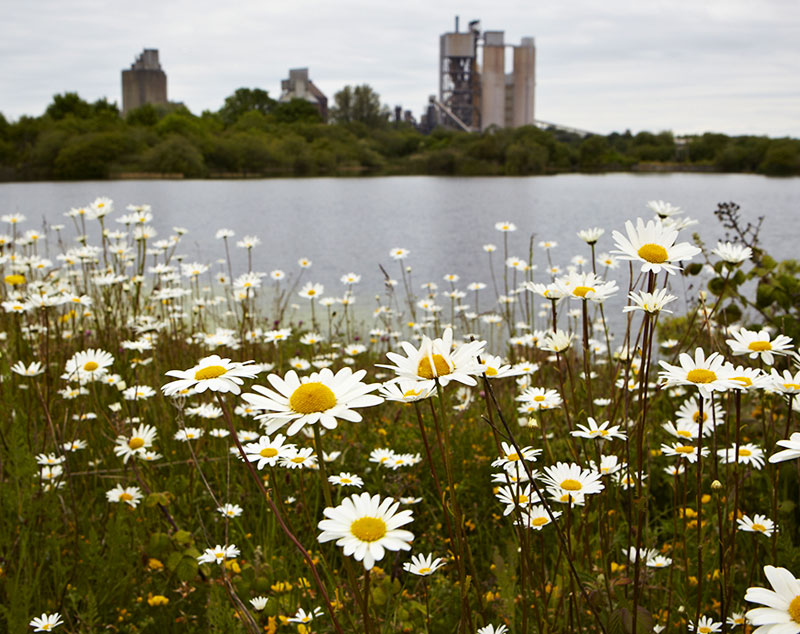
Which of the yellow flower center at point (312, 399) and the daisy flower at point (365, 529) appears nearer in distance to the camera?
the daisy flower at point (365, 529)

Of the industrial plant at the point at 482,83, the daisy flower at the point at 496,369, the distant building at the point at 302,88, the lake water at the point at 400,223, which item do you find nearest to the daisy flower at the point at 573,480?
the daisy flower at the point at 496,369

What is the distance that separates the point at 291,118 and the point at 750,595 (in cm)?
6698

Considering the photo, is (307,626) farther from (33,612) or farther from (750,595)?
(750,595)

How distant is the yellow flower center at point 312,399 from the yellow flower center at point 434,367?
0.12 m

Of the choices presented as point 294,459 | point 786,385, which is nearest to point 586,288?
point 786,385

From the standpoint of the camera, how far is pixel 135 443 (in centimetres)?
194

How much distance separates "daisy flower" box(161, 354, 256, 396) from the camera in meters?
0.92

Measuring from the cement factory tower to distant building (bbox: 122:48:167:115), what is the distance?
4661 centimetres

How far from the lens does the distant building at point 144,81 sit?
110 m

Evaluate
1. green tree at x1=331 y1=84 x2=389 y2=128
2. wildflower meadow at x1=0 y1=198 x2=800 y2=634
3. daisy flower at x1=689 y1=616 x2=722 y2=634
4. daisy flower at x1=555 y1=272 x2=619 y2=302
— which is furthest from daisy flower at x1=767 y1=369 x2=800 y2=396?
green tree at x1=331 y1=84 x2=389 y2=128

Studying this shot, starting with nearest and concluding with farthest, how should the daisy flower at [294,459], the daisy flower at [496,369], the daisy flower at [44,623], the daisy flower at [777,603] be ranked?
1. the daisy flower at [777,603]
2. the daisy flower at [496,369]
3. the daisy flower at [294,459]
4. the daisy flower at [44,623]

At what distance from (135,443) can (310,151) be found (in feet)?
131

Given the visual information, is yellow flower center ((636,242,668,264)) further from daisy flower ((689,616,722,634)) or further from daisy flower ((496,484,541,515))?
daisy flower ((689,616,722,634))

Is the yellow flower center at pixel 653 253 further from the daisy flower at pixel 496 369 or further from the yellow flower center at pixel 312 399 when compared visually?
the yellow flower center at pixel 312 399
